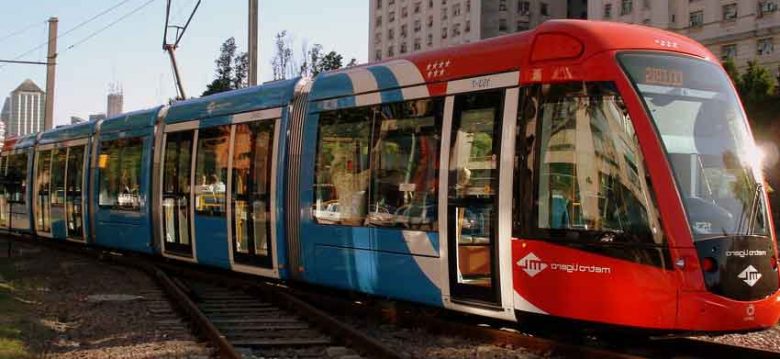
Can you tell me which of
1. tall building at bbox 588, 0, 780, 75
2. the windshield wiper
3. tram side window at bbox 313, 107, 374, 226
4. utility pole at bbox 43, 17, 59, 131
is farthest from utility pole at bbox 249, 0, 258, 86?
tall building at bbox 588, 0, 780, 75

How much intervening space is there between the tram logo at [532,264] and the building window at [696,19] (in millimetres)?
66222

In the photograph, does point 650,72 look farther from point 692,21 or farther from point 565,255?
point 692,21

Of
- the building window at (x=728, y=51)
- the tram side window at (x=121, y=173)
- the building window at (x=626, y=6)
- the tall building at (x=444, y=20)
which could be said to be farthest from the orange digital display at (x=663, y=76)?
the tall building at (x=444, y=20)

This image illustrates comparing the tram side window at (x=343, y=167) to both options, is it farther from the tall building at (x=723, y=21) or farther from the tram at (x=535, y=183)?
Answer: the tall building at (x=723, y=21)

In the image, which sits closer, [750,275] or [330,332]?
[750,275]

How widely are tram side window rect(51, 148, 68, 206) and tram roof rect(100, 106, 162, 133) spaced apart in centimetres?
249

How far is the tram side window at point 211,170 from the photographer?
12781 mm

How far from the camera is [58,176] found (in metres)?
20.2

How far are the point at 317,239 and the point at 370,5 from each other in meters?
104

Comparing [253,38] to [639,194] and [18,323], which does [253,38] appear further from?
[639,194]

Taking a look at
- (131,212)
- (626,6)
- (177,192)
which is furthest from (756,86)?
(177,192)

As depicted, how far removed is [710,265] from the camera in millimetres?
6875

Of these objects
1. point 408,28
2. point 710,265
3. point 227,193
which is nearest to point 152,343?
point 227,193

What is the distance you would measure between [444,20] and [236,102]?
283 feet
